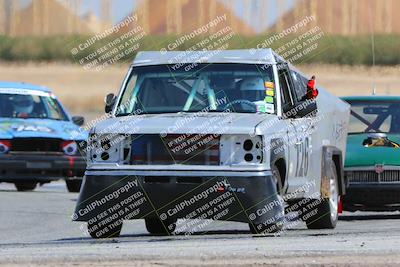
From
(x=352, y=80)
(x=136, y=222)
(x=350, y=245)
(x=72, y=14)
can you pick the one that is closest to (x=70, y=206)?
(x=136, y=222)

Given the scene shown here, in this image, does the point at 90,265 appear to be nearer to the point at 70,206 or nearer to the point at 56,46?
the point at 70,206

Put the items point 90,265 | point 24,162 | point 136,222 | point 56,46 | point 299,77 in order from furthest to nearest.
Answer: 1. point 56,46
2. point 24,162
3. point 136,222
4. point 299,77
5. point 90,265

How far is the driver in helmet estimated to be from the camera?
73.7 ft

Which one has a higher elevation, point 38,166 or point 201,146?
point 201,146

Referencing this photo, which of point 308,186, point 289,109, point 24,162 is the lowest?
point 24,162

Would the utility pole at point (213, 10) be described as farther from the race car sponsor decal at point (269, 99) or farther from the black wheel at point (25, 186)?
the race car sponsor decal at point (269, 99)

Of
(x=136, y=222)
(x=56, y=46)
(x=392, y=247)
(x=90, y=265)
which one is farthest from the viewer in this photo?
(x=56, y=46)

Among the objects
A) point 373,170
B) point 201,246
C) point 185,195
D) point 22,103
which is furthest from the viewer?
point 22,103

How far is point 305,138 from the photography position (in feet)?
45.8

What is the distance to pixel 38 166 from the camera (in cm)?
2152

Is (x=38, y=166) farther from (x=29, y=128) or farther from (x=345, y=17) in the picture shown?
(x=345, y=17)

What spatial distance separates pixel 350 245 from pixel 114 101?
3763 mm

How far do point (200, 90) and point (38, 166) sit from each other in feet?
27.7

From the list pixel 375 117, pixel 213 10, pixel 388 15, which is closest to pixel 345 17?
pixel 388 15
